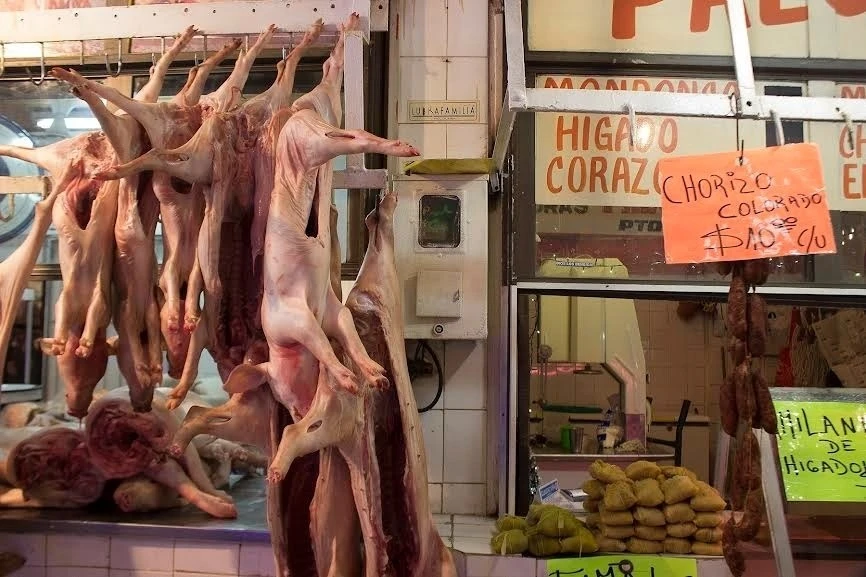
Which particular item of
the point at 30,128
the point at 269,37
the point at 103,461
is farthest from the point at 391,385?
the point at 30,128

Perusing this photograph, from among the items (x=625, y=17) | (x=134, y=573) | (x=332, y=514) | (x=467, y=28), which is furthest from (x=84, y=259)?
(x=625, y=17)

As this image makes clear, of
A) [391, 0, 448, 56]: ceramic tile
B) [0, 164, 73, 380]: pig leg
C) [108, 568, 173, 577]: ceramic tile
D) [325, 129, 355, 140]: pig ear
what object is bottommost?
[108, 568, 173, 577]: ceramic tile

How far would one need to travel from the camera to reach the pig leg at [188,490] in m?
2.29

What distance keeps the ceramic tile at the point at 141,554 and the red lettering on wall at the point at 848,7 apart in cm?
340

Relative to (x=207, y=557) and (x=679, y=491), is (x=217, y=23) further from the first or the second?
(x=679, y=491)

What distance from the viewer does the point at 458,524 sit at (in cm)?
249

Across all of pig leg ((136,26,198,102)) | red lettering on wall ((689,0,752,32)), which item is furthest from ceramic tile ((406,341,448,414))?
red lettering on wall ((689,0,752,32))

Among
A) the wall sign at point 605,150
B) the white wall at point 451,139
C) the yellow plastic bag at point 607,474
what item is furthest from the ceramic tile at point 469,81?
the yellow plastic bag at point 607,474

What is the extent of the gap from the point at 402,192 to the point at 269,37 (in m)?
0.98

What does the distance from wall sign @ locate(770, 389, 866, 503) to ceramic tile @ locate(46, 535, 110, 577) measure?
2.23 m

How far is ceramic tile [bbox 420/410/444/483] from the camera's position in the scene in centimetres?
261

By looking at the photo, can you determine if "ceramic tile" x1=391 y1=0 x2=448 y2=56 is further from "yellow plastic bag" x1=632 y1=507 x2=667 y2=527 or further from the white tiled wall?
"yellow plastic bag" x1=632 y1=507 x2=667 y2=527

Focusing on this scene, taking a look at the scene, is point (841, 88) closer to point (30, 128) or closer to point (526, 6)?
point (526, 6)

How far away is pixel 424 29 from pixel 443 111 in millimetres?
362
